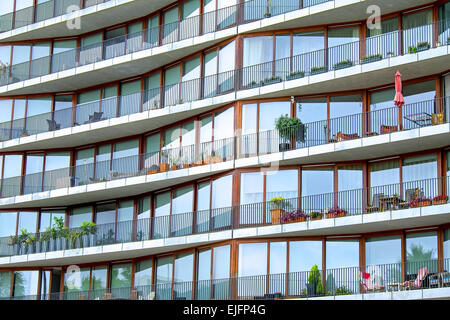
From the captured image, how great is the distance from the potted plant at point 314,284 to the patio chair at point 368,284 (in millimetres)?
1757

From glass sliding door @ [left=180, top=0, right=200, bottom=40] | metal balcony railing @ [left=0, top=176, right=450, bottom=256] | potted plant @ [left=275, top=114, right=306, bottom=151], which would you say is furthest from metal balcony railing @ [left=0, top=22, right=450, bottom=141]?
metal balcony railing @ [left=0, top=176, right=450, bottom=256]

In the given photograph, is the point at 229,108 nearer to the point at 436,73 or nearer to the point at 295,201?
the point at 295,201

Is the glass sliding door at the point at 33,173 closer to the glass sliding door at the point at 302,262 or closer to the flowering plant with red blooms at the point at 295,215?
the flowering plant with red blooms at the point at 295,215

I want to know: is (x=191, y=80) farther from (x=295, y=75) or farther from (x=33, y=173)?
(x=33, y=173)

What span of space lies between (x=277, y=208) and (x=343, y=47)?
7560 millimetres

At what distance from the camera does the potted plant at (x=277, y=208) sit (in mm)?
36938

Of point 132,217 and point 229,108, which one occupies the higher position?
point 229,108

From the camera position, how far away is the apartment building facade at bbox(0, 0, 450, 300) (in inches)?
1404

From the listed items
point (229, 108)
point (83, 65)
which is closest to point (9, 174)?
point (83, 65)

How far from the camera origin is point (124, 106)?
44625 millimetres

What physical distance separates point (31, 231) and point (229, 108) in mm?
13250

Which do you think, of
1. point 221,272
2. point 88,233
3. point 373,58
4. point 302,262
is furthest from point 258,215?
point 88,233

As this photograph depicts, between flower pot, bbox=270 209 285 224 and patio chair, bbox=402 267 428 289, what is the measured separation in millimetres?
5952
